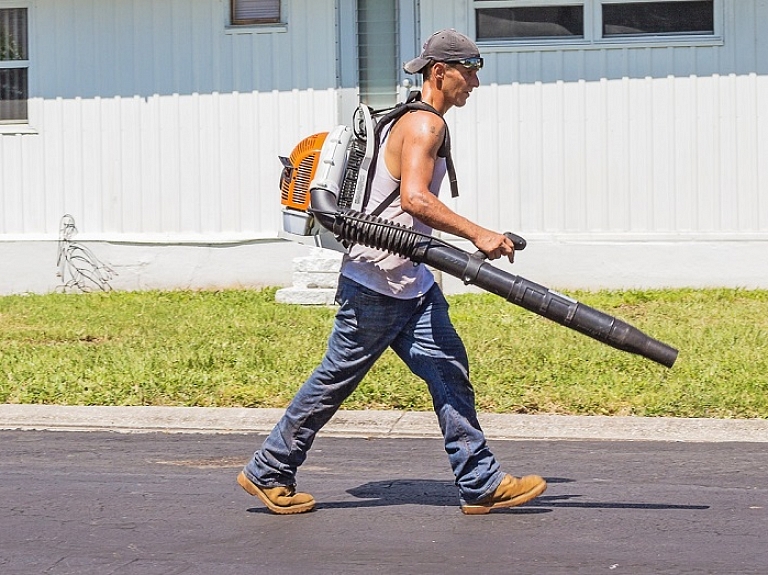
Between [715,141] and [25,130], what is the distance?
7.16 metres

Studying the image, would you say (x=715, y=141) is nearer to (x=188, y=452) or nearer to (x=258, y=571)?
(x=188, y=452)

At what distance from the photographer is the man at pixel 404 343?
550cm

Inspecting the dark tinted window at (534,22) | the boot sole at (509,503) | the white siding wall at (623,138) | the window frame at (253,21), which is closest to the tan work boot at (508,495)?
the boot sole at (509,503)

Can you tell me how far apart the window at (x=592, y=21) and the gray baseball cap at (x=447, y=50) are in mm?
7811

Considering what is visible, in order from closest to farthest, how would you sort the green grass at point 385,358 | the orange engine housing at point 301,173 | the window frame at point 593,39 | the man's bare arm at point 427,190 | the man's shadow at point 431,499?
1. the man's bare arm at point 427,190
2. the orange engine housing at point 301,173
3. the man's shadow at point 431,499
4. the green grass at point 385,358
5. the window frame at point 593,39

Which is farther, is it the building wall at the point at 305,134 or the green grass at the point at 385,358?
the building wall at the point at 305,134

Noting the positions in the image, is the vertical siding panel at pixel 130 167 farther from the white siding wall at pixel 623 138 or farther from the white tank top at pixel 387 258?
the white tank top at pixel 387 258

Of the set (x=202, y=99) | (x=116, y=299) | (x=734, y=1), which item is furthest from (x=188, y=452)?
(x=734, y=1)

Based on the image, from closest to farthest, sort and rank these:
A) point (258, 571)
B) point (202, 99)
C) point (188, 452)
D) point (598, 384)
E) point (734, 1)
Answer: point (258, 571), point (188, 452), point (598, 384), point (734, 1), point (202, 99)

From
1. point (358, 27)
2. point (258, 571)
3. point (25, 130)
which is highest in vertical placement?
point (358, 27)

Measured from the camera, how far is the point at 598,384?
844 cm

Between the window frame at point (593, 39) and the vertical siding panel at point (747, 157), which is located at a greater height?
the window frame at point (593, 39)

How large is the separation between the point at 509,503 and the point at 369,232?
1.36 metres

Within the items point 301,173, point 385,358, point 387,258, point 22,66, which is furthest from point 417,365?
point 22,66
